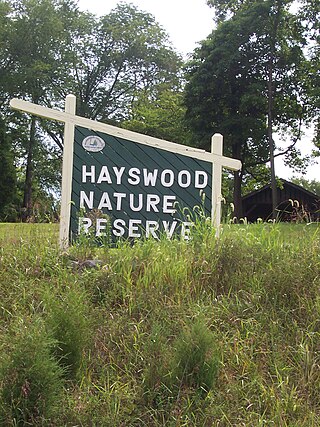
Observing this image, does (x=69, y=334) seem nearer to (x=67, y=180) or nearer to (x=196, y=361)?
(x=196, y=361)

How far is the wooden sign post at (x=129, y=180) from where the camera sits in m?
6.18

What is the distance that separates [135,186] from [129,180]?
0.10 metres

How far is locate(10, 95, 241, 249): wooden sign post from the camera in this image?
6.18 m

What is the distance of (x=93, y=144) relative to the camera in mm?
6297

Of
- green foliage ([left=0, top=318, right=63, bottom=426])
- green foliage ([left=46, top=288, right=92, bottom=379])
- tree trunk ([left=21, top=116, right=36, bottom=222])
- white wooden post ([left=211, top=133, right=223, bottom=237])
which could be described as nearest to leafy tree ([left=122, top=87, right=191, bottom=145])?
tree trunk ([left=21, top=116, right=36, bottom=222])

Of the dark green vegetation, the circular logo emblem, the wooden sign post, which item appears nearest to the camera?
the dark green vegetation

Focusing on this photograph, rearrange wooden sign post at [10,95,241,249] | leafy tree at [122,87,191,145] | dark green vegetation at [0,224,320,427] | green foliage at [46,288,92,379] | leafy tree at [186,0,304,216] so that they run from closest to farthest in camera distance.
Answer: dark green vegetation at [0,224,320,427] → green foliage at [46,288,92,379] → wooden sign post at [10,95,241,249] → leafy tree at [186,0,304,216] → leafy tree at [122,87,191,145]

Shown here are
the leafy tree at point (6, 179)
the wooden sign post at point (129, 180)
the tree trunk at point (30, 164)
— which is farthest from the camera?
the tree trunk at point (30, 164)

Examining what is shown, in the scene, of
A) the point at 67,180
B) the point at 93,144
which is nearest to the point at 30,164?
the point at 93,144

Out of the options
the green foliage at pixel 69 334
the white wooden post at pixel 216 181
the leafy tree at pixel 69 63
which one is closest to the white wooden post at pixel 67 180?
the white wooden post at pixel 216 181

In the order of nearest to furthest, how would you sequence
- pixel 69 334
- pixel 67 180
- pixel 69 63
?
pixel 69 334, pixel 67 180, pixel 69 63

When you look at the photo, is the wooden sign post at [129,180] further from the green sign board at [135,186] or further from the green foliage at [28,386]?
the green foliage at [28,386]

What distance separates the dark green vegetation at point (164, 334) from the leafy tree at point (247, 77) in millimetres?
23677

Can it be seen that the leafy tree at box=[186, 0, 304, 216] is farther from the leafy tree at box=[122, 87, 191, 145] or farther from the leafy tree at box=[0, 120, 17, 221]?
the leafy tree at box=[0, 120, 17, 221]
